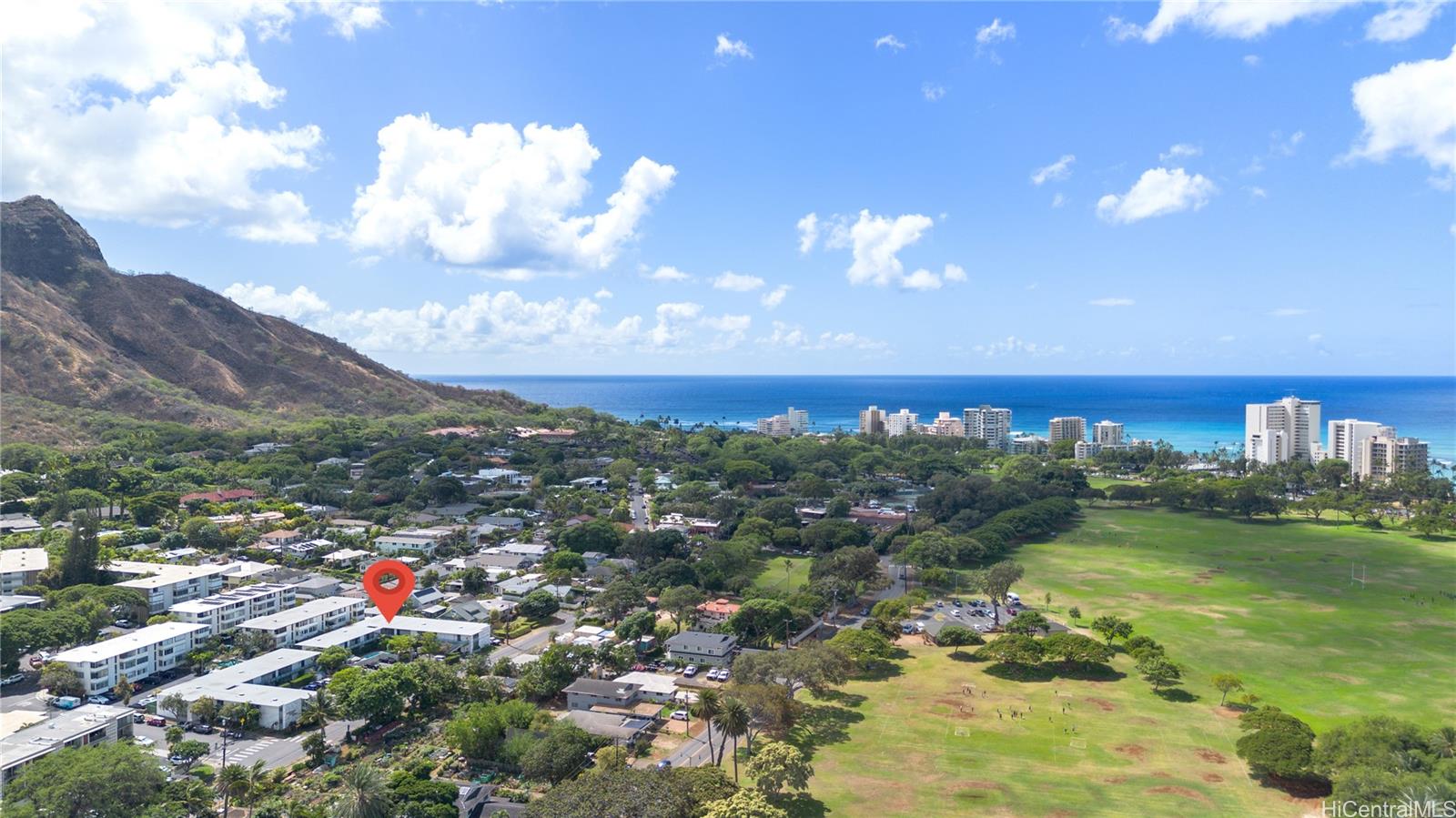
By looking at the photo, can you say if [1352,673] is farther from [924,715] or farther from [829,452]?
[829,452]

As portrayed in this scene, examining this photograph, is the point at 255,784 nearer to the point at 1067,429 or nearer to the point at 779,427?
the point at 1067,429

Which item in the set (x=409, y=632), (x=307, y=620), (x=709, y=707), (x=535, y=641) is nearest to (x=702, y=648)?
(x=535, y=641)

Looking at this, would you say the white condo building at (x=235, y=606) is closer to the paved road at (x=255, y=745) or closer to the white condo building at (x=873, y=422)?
the paved road at (x=255, y=745)

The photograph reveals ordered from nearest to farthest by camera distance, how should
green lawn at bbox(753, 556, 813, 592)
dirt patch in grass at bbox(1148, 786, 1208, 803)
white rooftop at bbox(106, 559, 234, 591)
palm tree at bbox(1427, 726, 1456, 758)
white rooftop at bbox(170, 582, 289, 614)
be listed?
palm tree at bbox(1427, 726, 1456, 758), dirt patch in grass at bbox(1148, 786, 1208, 803), white rooftop at bbox(170, 582, 289, 614), white rooftop at bbox(106, 559, 234, 591), green lawn at bbox(753, 556, 813, 592)

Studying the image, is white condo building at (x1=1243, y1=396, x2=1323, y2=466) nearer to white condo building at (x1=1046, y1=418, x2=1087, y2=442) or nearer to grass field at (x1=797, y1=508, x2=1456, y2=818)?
white condo building at (x1=1046, y1=418, x2=1087, y2=442)

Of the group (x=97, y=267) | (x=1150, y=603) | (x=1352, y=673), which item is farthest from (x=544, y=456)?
(x=97, y=267)

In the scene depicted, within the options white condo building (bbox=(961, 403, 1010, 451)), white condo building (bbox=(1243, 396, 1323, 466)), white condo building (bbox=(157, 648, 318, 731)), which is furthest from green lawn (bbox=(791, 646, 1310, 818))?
white condo building (bbox=(961, 403, 1010, 451))

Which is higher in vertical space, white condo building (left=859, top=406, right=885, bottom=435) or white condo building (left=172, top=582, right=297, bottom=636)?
white condo building (left=859, top=406, right=885, bottom=435)
